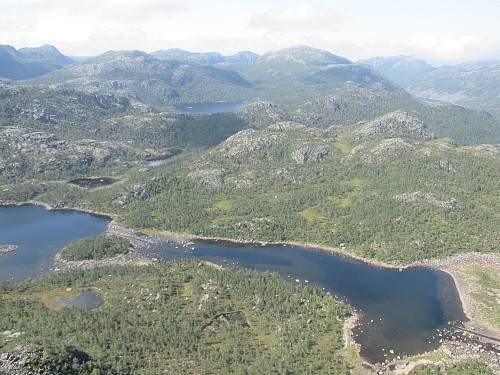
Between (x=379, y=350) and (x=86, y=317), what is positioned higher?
(x=86, y=317)

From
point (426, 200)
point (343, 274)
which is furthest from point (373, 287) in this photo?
point (426, 200)

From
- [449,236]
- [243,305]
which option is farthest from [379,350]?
[449,236]

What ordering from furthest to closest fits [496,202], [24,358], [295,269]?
[496,202] → [295,269] → [24,358]

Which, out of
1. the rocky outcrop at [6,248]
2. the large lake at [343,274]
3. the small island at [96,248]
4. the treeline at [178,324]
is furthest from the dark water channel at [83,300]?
the rocky outcrop at [6,248]

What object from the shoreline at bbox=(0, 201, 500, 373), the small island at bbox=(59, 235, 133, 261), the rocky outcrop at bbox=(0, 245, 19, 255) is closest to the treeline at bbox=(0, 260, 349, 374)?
the shoreline at bbox=(0, 201, 500, 373)

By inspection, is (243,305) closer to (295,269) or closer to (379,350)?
(295,269)

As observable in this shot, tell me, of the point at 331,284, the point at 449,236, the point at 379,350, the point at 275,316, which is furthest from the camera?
the point at 449,236

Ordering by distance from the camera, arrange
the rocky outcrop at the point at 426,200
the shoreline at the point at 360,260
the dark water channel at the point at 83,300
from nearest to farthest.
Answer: the shoreline at the point at 360,260 → the dark water channel at the point at 83,300 → the rocky outcrop at the point at 426,200

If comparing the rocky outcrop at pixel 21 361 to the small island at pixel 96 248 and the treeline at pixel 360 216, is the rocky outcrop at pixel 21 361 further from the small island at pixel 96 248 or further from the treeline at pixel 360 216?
the treeline at pixel 360 216
